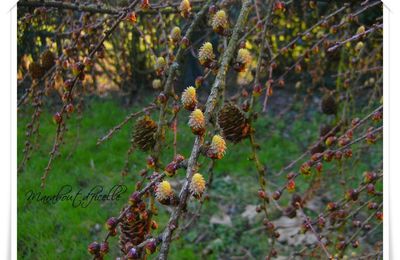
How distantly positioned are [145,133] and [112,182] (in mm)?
1567

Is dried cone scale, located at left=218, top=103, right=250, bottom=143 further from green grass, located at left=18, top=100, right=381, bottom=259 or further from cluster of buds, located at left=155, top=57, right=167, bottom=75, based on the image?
green grass, located at left=18, top=100, right=381, bottom=259

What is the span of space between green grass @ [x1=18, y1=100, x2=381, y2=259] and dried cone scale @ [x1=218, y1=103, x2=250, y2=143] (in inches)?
28.2

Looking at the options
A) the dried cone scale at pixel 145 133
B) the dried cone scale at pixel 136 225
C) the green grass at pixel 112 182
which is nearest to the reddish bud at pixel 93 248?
the dried cone scale at pixel 136 225

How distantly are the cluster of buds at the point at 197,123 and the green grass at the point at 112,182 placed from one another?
99 centimetres

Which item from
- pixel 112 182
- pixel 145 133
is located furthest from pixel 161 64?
pixel 112 182

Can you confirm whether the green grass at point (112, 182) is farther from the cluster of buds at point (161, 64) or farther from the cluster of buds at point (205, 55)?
the cluster of buds at point (205, 55)

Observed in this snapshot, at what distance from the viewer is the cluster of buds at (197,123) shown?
75 centimetres

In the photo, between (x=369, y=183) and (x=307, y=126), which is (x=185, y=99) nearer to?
(x=369, y=183)

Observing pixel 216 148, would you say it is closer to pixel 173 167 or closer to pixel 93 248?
pixel 173 167

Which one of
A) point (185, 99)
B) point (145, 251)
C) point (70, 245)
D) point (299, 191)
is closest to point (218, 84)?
point (185, 99)

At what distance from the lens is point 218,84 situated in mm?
844

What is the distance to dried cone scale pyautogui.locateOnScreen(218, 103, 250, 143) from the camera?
102 cm

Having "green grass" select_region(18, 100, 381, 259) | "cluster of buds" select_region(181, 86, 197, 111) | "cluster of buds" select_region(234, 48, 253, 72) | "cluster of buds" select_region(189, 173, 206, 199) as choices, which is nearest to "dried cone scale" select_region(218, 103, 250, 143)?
"cluster of buds" select_region(234, 48, 253, 72)
